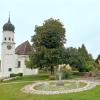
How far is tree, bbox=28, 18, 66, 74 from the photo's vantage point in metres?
40.1

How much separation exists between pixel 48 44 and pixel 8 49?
13.9 meters

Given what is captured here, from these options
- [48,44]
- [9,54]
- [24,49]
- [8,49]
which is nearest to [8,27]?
[8,49]

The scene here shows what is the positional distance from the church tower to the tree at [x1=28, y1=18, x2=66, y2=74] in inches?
430

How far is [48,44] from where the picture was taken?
41.7 meters

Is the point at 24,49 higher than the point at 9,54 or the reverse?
higher

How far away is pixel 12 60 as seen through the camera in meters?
51.9

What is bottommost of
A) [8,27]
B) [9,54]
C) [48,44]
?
[9,54]

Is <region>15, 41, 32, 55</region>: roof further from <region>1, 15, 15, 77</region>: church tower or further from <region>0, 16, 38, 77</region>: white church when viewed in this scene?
<region>1, 15, 15, 77</region>: church tower

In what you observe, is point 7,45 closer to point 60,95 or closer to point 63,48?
point 63,48

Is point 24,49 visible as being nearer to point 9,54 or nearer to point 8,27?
point 9,54

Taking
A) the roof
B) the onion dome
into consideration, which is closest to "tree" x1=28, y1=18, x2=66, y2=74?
the onion dome

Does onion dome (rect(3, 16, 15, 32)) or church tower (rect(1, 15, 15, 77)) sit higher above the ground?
onion dome (rect(3, 16, 15, 32))

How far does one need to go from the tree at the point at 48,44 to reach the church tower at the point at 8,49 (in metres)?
10.9

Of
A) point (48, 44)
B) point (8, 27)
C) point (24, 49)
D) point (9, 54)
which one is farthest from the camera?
point (24, 49)
